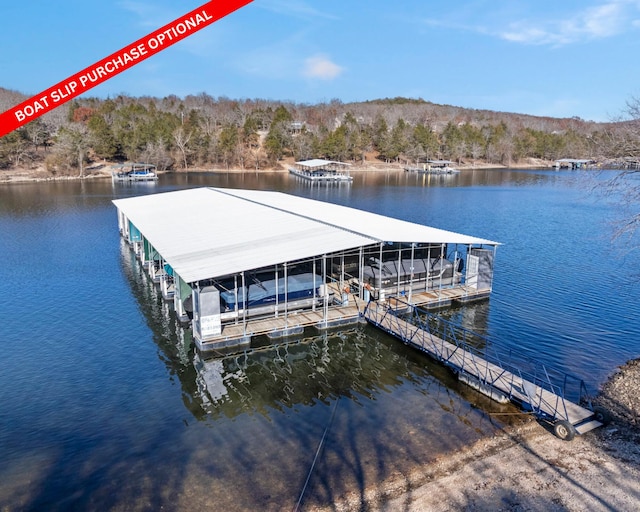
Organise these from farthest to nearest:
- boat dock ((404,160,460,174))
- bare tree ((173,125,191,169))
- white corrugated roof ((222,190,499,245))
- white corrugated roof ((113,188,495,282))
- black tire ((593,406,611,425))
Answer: boat dock ((404,160,460,174)) < bare tree ((173,125,191,169)) < white corrugated roof ((222,190,499,245)) < white corrugated roof ((113,188,495,282)) < black tire ((593,406,611,425))

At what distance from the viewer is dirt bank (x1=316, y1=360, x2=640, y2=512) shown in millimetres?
11055

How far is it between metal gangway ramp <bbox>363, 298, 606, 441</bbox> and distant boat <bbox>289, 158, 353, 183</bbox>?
73.7 metres

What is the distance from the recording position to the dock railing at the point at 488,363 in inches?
602

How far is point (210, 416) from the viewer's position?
50.8ft

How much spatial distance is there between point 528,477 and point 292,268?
47.6 ft

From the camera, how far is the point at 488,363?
1764cm

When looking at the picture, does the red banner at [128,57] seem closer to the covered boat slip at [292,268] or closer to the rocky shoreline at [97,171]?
the covered boat slip at [292,268]

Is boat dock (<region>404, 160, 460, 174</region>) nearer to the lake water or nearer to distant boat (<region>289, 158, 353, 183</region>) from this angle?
distant boat (<region>289, 158, 353, 183</region>)

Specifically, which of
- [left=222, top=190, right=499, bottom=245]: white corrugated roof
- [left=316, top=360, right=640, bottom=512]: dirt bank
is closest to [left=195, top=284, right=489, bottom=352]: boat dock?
[left=222, top=190, right=499, bottom=245]: white corrugated roof

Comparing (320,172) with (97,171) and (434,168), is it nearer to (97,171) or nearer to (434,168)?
(434,168)

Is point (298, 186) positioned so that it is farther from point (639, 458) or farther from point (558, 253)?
point (639, 458)

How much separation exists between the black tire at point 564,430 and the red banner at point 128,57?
1367 centimetres

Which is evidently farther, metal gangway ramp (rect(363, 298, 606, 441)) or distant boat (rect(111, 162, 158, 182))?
distant boat (rect(111, 162, 158, 182))

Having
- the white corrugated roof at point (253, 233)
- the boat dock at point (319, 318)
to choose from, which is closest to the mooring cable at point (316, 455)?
the boat dock at point (319, 318)
